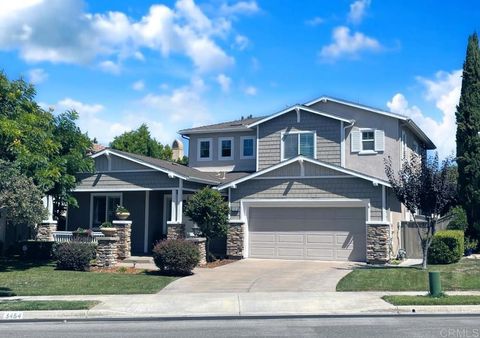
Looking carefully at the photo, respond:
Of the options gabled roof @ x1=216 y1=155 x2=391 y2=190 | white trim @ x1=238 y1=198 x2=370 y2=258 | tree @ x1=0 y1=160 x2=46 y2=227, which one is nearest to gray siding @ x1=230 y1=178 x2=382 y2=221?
white trim @ x1=238 y1=198 x2=370 y2=258

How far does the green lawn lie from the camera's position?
53.9 feet

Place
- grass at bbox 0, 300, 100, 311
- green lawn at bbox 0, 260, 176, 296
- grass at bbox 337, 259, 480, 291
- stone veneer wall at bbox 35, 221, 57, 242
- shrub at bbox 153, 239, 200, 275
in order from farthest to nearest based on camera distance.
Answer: stone veneer wall at bbox 35, 221, 57, 242 < shrub at bbox 153, 239, 200, 275 < grass at bbox 337, 259, 480, 291 < green lawn at bbox 0, 260, 176, 296 < grass at bbox 0, 300, 100, 311

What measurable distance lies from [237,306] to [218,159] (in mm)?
16462

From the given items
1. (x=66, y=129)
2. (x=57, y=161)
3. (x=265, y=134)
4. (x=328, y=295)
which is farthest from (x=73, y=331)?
(x=265, y=134)

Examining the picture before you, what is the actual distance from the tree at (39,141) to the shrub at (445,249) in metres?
14.2

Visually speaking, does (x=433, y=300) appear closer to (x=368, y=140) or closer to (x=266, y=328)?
(x=266, y=328)

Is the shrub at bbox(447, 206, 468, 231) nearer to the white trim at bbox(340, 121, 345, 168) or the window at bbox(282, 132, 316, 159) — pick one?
the white trim at bbox(340, 121, 345, 168)

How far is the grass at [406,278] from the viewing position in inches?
659

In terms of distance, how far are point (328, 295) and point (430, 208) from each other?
22.1ft

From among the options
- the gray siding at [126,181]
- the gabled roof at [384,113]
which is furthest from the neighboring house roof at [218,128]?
the gray siding at [126,181]

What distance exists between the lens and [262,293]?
16016 millimetres

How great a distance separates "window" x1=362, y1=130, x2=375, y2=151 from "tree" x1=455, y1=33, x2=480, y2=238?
13.1 feet

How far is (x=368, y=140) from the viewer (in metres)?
27.0

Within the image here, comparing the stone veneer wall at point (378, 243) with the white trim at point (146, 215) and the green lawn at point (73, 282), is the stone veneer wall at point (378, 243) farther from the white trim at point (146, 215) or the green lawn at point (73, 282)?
the white trim at point (146, 215)
